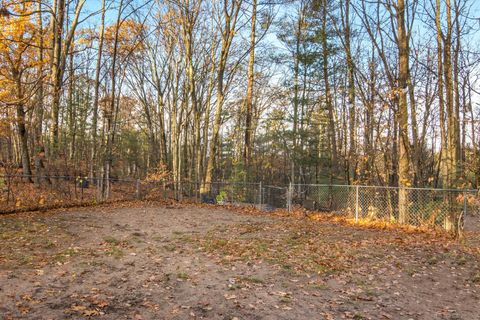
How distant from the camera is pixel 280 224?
11.1m

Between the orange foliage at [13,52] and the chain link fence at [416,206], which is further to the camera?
the orange foliage at [13,52]

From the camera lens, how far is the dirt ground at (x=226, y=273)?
4332 mm

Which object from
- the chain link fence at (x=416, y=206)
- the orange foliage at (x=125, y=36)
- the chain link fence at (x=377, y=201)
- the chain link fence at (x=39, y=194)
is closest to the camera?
the chain link fence at (x=416, y=206)

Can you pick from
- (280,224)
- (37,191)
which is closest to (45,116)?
(37,191)

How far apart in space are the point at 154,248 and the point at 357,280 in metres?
4.12

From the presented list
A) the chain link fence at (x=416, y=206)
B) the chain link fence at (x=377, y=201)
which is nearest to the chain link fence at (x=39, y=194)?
the chain link fence at (x=377, y=201)

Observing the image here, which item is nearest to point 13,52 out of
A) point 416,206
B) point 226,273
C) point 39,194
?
point 39,194

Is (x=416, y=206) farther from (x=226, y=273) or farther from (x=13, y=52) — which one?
(x=13, y=52)

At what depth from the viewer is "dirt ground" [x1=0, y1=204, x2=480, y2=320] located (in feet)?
14.2

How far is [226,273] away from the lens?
5.88m

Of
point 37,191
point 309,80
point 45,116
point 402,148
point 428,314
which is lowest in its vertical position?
point 428,314

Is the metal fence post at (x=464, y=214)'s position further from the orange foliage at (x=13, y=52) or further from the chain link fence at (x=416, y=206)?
the orange foliage at (x=13, y=52)

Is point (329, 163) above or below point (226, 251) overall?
above

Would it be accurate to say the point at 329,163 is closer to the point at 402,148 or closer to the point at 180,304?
the point at 402,148
